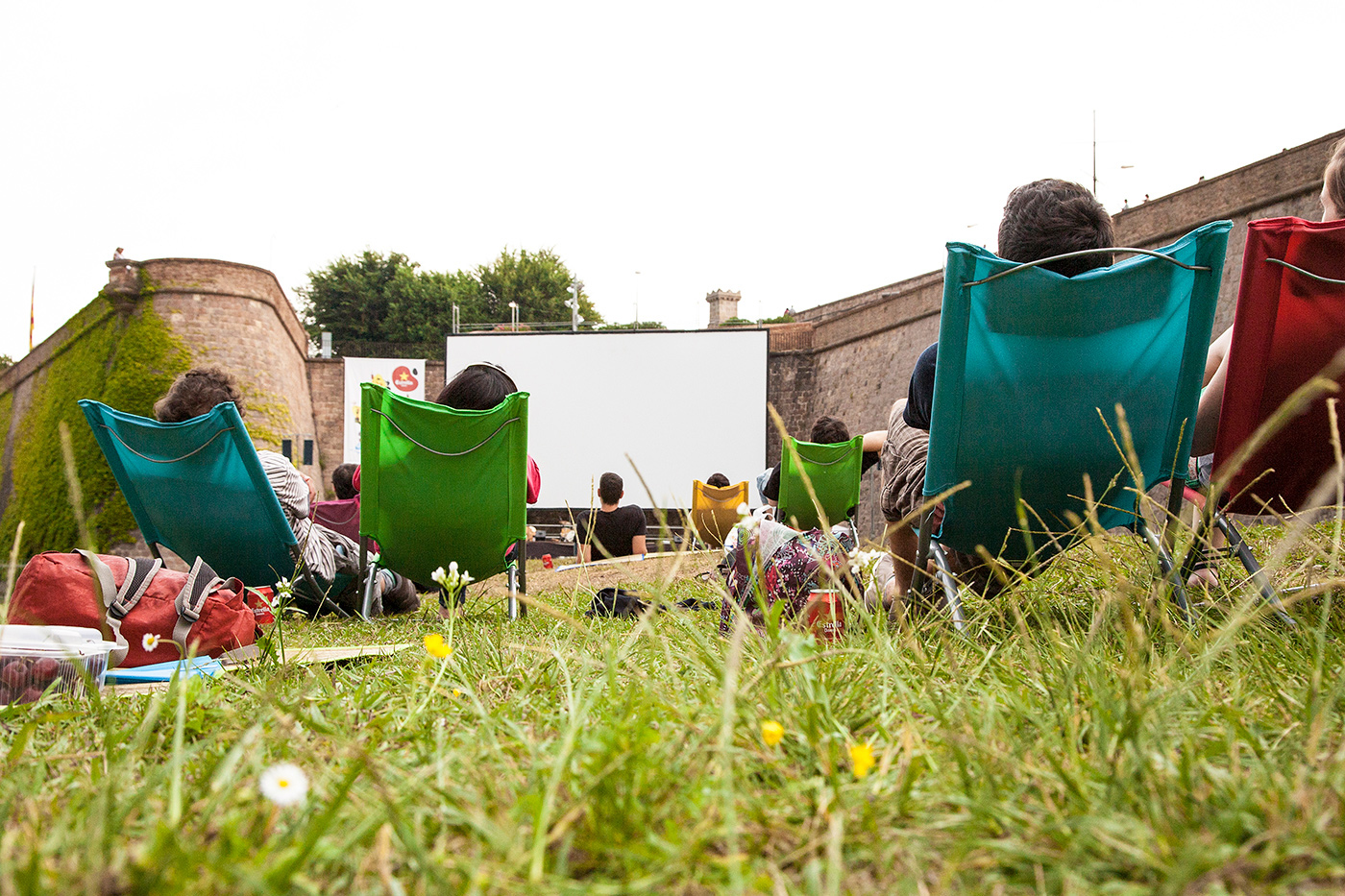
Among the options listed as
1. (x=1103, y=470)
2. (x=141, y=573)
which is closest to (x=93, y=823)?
(x=141, y=573)

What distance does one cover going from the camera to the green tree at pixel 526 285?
41.6 metres

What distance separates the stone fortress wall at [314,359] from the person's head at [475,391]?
1205 centimetres

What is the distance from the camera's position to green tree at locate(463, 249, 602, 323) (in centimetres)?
4156

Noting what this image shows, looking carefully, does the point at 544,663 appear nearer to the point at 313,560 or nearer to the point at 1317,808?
the point at 1317,808

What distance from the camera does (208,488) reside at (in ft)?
8.93

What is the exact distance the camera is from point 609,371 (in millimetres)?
17422

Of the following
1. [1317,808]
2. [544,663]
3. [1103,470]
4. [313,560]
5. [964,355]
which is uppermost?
[964,355]

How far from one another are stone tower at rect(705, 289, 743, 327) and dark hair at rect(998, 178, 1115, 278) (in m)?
34.6

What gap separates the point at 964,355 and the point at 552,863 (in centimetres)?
131

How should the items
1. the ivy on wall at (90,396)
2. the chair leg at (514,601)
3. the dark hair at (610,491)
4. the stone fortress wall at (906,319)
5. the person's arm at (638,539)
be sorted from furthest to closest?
the ivy on wall at (90,396)
the stone fortress wall at (906,319)
the dark hair at (610,491)
the person's arm at (638,539)
the chair leg at (514,601)

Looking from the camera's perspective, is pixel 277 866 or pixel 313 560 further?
pixel 313 560

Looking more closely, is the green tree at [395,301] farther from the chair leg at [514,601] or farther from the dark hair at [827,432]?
the chair leg at [514,601]

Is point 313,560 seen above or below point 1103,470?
below

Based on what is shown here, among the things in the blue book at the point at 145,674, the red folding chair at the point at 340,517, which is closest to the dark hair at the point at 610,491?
the red folding chair at the point at 340,517
